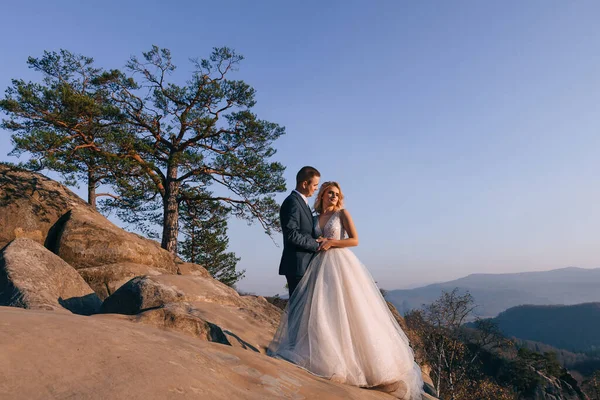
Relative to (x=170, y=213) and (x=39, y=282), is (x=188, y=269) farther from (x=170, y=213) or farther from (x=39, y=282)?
(x=39, y=282)

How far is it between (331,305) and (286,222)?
1056 millimetres

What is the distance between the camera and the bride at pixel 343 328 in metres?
4.28

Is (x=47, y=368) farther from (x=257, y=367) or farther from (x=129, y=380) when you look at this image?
(x=257, y=367)

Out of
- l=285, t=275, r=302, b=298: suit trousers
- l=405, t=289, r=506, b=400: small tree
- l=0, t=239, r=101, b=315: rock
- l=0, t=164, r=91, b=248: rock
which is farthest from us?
l=405, t=289, r=506, b=400: small tree

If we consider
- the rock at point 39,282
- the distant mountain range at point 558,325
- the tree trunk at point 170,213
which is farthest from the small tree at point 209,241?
the distant mountain range at point 558,325

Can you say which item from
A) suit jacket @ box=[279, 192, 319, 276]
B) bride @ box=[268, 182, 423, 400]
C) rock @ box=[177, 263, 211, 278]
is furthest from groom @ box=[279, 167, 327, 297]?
rock @ box=[177, 263, 211, 278]

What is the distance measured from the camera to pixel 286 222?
15.9 ft

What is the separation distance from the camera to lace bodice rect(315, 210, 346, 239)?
5078 millimetres

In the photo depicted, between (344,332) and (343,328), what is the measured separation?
0.14 ft

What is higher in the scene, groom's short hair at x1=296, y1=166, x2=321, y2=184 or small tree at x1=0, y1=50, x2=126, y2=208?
small tree at x1=0, y1=50, x2=126, y2=208

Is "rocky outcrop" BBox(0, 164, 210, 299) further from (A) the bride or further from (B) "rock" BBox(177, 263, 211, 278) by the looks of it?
(A) the bride

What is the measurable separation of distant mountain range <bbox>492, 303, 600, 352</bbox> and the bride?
161 metres

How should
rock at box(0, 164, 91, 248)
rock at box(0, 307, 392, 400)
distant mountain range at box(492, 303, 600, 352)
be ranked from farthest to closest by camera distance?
distant mountain range at box(492, 303, 600, 352)
rock at box(0, 164, 91, 248)
rock at box(0, 307, 392, 400)

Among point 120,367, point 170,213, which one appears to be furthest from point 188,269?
point 120,367
